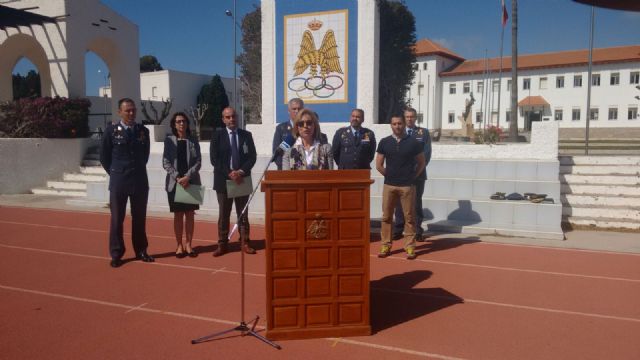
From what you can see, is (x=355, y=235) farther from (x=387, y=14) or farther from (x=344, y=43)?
(x=387, y=14)

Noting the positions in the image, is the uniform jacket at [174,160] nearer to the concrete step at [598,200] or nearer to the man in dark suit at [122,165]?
the man in dark suit at [122,165]

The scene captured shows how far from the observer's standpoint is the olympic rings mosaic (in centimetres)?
1167

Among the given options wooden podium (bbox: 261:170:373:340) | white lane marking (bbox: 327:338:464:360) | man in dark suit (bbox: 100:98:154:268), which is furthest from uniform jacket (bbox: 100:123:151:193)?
white lane marking (bbox: 327:338:464:360)

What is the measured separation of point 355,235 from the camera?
369 cm

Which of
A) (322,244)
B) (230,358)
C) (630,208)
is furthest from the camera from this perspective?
(630,208)

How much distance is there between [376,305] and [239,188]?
256 cm

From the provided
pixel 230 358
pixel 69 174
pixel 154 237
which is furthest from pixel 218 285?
pixel 69 174

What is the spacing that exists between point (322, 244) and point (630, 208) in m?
7.59

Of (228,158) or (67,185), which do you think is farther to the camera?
(67,185)

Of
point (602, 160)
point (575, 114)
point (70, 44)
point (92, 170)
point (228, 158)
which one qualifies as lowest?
point (92, 170)

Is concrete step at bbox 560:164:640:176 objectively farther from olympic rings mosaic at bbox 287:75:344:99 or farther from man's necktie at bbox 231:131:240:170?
man's necktie at bbox 231:131:240:170

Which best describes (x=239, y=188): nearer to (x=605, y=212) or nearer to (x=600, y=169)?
(x=605, y=212)

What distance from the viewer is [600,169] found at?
32.9ft

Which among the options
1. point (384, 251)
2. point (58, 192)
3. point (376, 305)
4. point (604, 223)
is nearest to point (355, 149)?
point (384, 251)
